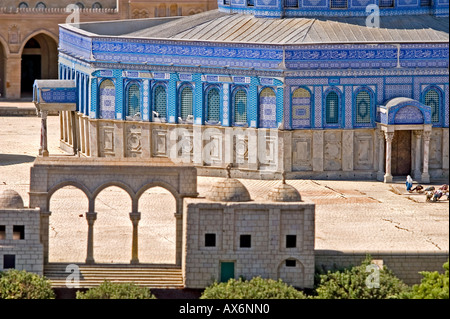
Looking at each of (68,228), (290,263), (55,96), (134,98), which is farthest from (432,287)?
(55,96)

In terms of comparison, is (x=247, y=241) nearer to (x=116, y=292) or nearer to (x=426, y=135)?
(x=116, y=292)

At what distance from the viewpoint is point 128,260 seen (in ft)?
164

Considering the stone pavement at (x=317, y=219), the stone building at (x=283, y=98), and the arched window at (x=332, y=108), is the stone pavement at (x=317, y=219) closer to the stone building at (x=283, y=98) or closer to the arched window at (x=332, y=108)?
the stone building at (x=283, y=98)

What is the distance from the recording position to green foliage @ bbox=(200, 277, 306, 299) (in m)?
46.5

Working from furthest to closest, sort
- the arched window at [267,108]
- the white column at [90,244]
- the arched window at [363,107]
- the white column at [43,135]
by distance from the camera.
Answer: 1. the white column at [43,135]
2. the arched window at [363,107]
3. the arched window at [267,108]
4. the white column at [90,244]

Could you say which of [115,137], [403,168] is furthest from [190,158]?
[403,168]

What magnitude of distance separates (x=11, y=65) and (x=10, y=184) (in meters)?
27.5

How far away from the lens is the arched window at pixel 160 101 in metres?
64.0

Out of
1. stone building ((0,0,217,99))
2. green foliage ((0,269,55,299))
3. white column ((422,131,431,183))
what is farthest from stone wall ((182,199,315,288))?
stone building ((0,0,217,99))

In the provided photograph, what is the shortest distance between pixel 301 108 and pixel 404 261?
1354 centimetres

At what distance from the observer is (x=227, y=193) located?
48688 millimetres

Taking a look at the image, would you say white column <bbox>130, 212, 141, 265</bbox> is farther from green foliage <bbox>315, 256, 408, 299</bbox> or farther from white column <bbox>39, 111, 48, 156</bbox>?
white column <bbox>39, 111, 48, 156</bbox>

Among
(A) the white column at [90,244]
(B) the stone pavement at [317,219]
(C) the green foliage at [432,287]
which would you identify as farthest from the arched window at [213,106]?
(C) the green foliage at [432,287]

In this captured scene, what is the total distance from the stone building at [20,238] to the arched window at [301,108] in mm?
15049
